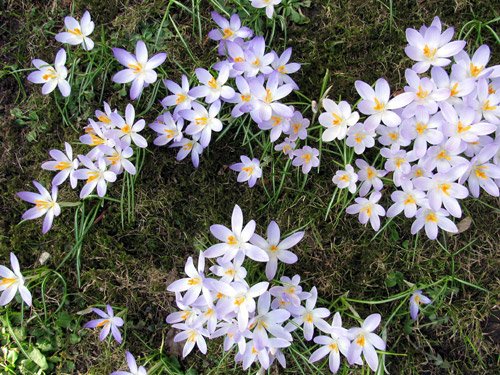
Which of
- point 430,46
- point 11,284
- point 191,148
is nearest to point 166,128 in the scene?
point 191,148

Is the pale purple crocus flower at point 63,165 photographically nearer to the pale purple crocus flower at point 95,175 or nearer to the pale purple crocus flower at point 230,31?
the pale purple crocus flower at point 95,175

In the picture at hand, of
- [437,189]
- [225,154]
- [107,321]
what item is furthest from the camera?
[225,154]

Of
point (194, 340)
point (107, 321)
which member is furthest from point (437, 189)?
point (107, 321)

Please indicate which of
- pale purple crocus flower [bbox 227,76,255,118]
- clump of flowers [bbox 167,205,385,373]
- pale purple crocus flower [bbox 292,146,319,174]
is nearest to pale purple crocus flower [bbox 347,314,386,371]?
clump of flowers [bbox 167,205,385,373]

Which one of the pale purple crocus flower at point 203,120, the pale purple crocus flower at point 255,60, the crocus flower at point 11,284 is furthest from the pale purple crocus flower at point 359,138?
the crocus flower at point 11,284

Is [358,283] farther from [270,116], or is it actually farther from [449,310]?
[270,116]

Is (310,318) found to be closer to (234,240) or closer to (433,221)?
(234,240)
